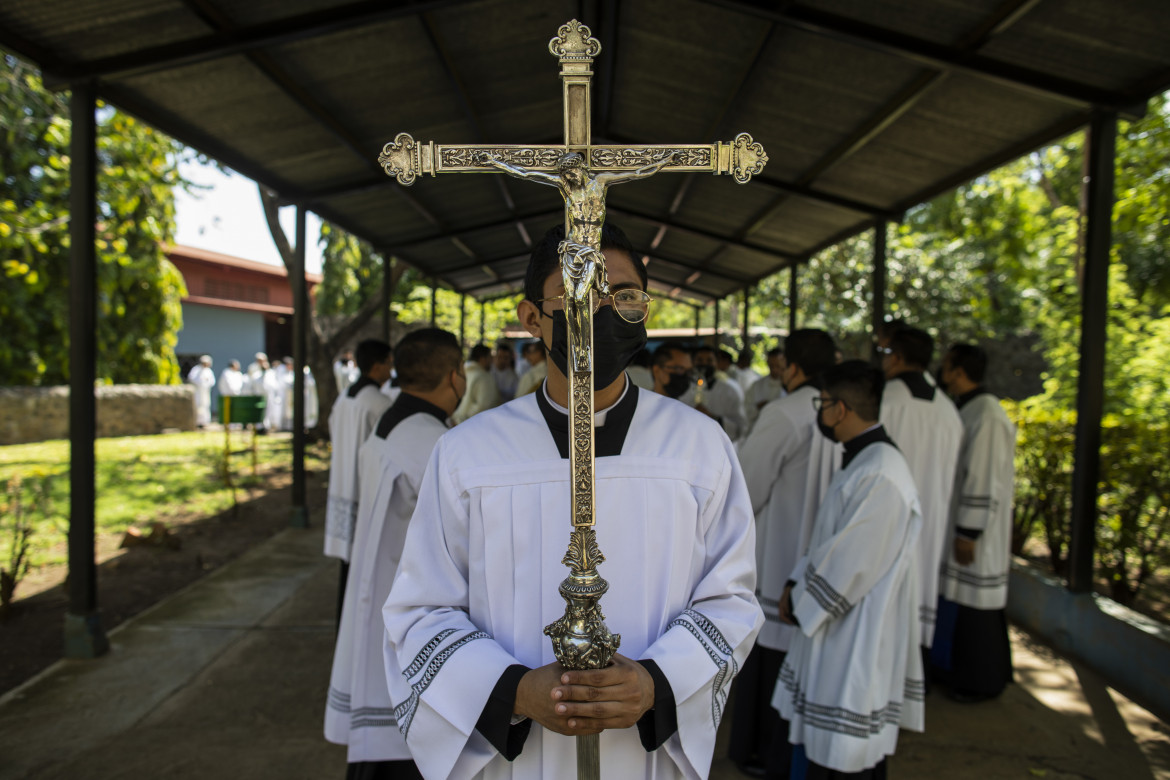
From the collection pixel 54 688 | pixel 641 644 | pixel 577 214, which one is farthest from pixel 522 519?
pixel 54 688

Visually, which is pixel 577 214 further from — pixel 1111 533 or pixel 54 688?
pixel 1111 533

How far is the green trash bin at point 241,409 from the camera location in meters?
10.1

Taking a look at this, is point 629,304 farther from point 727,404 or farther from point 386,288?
point 386,288

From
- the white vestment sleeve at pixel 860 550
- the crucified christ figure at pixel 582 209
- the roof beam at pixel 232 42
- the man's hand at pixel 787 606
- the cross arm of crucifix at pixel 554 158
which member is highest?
the roof beam at pixel 232 42

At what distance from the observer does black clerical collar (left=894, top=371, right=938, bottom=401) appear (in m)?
4.47

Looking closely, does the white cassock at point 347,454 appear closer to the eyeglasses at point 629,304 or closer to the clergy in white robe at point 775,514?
the clergy in white robe at point 775,514

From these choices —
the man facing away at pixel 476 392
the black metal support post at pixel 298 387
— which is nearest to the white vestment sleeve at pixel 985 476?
the man facing away at pixel 476 392

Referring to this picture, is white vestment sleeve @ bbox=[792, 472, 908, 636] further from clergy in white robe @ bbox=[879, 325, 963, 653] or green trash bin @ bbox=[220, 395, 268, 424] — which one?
green trash bin @ bbox=[220, 395, 268, 424]

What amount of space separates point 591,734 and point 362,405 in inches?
140

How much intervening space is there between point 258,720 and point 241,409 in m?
6.96

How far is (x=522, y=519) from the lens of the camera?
1669mm

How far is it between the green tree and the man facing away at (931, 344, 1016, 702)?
9.80 metres

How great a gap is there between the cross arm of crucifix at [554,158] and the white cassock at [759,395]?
731 centimetres

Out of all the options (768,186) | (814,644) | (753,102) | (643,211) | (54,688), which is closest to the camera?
(814,644)
